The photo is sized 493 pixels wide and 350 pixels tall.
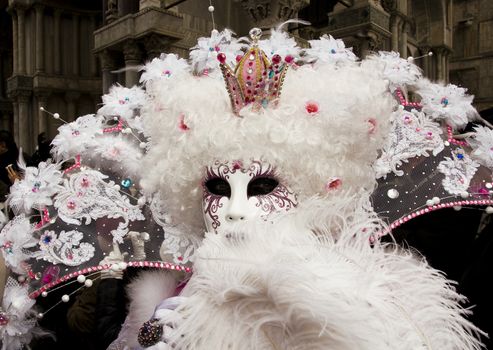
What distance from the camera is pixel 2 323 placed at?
62.3 inches

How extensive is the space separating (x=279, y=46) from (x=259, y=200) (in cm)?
49

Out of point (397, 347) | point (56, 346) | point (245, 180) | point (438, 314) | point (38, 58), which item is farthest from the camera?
point (38, 58)

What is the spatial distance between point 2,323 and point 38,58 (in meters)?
8.08

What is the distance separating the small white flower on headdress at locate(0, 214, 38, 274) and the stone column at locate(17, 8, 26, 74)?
822cm

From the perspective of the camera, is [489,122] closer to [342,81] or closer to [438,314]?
[342,81]

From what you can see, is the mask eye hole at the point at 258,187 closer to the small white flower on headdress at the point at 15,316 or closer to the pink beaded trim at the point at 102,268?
the pink beaded trim at the point at 102,268

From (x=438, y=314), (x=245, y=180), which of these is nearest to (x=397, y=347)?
(x=438, y=314)

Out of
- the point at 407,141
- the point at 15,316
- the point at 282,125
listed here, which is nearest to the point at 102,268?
the point at 15,316

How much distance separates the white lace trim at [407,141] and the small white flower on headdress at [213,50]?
560mm

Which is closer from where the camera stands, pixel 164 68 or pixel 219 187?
pixel 219 187

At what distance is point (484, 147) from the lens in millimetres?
1454

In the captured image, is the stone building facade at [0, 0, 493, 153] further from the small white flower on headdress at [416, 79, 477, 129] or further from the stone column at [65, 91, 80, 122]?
the small white flower on headdress at [416, 79, 477, 129]

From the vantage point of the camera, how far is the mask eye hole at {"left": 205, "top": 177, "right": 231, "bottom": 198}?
1.24 metres

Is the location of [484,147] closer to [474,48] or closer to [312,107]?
[312,107]
